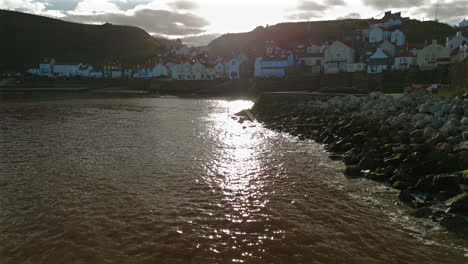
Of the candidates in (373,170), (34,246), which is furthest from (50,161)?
(373,170)

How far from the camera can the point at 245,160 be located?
15.5m

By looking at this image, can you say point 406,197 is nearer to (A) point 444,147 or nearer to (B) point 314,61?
(A) point 444,147

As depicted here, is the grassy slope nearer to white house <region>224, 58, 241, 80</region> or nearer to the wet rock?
white house <region>224, 58, 241, 80</region>

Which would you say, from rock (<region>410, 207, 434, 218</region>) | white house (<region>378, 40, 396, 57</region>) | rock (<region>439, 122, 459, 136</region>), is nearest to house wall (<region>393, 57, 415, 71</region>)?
white house (<region>378, 40, 396, 57</region>)

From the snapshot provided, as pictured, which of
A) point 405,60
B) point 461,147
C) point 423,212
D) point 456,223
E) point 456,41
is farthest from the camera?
point 456,41

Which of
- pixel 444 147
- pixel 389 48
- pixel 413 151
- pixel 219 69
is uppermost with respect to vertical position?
pixel 389 48

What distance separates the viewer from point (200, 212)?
9344 mm

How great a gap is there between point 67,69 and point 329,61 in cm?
11087

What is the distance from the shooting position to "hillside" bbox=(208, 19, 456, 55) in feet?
353

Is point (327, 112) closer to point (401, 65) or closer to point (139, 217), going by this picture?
point (139, 217)

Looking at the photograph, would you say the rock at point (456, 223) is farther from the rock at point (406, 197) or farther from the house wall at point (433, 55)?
the house wall at point (433, 55)

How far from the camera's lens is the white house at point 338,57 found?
71188mm

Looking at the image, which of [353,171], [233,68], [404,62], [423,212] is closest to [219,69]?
[233,68]

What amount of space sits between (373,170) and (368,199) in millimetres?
2950
